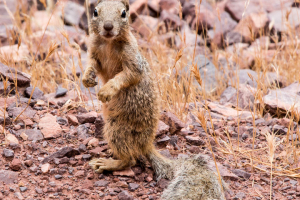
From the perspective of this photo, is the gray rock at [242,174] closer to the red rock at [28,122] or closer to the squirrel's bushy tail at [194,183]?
the squirrel's bushy tail at [194,183]

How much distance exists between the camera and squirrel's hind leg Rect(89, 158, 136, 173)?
347cm

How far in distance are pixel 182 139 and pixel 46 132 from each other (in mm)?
1565

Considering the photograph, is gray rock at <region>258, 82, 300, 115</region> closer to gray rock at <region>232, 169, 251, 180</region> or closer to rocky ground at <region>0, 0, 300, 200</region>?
rocky ground at <region>0, 0, 300, 200</region>

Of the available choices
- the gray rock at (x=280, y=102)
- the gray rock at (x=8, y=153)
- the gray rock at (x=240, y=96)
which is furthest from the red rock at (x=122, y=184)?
the gray rock at (x=240, y=96)

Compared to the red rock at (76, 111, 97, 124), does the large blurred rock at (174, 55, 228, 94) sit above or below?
below

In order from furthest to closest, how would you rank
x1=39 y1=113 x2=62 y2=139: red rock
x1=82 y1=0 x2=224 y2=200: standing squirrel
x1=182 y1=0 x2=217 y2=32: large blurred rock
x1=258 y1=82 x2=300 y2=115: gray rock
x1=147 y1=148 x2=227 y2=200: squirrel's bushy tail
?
x1=182 y1=0 x2=217 y2=32: large blurred rock, x1=258 y1=82 x2=300 y2=115: gray rock, x1=39 y1=113 x2=62 y2=139: red rock, x1=82 y1=0 x2=224 y2=200: standing squirrel, x1=147 y1=148 x2=227 y2=200: squirrel's bushy tail

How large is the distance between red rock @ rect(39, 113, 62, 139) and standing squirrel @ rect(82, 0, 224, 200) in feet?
2.17

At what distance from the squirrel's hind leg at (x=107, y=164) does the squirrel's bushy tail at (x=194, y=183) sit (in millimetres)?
545

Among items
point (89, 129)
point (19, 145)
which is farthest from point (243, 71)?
point (19, 145)

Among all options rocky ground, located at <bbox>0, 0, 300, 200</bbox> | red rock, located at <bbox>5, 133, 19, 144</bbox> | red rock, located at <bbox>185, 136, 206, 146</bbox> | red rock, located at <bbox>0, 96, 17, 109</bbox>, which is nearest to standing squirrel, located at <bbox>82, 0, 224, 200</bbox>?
rocky ground, located at <bbox>0, 0, 300, 200</bbox>

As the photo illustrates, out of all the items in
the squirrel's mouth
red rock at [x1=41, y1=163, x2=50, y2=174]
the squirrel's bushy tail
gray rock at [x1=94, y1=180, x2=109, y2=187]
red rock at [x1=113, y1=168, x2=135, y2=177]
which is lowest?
red rock at [x1=113, y1=168, x2=135, y2=177]

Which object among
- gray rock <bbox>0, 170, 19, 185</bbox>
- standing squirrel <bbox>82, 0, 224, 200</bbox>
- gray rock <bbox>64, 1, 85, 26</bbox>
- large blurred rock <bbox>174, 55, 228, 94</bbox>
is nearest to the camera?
gray rock <bbox>0, 170, 19, 185</bbox>

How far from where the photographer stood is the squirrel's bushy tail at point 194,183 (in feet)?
9.19

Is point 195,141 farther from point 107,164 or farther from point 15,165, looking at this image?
point 15,165
